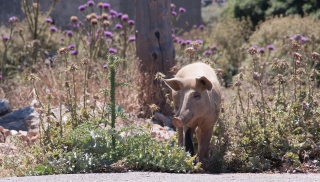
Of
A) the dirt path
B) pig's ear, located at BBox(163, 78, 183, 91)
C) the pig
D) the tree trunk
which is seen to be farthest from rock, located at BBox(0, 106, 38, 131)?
the dirt path

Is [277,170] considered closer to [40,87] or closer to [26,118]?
Answer: [26,118]

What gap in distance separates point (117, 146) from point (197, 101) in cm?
98

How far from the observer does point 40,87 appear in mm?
10812

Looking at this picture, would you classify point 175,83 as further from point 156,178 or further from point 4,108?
point 4,108

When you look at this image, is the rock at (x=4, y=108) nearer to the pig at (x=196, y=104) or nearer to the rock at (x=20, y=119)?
the rock at (x=20, y=119)

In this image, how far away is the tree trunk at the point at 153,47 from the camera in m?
10.1

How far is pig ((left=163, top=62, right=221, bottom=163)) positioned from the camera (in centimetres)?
657

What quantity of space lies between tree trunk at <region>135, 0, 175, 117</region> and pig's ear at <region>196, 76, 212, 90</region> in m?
3.45

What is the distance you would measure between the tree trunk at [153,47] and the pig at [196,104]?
2.74m

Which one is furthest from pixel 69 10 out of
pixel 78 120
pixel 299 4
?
pixel 78 120

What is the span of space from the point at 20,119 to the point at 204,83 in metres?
3.92

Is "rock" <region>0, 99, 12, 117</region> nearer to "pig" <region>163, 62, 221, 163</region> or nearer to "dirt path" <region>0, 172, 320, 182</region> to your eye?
"pig" <region>163, 62, 221, 163</region>

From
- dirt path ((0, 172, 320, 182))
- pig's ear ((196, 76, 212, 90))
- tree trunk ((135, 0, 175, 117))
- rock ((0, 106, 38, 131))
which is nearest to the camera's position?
dirt path ((0, 172, 320, 182))

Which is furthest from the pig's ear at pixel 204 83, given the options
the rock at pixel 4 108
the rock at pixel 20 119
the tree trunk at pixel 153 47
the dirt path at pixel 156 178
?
the rock at pixel 4 108
